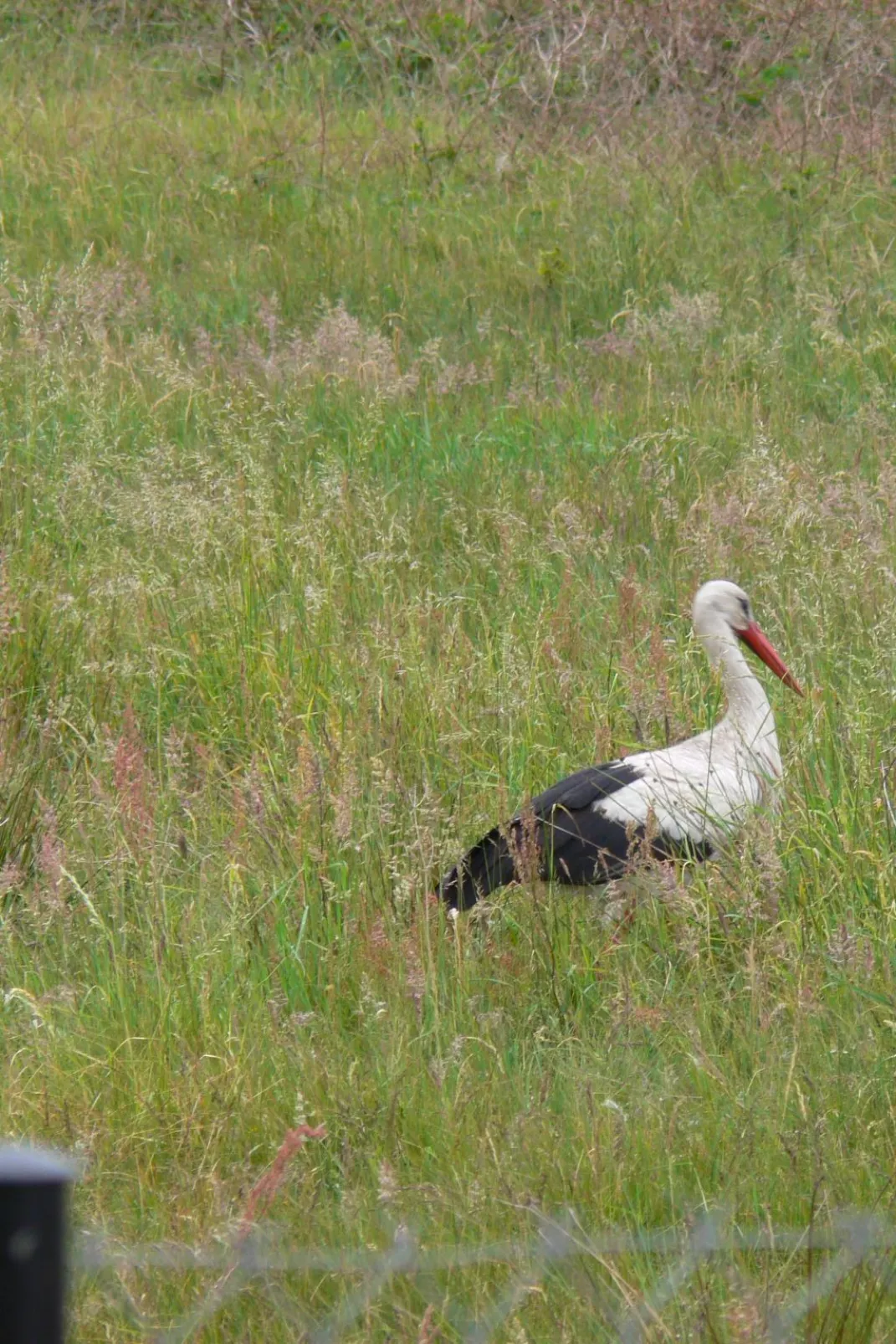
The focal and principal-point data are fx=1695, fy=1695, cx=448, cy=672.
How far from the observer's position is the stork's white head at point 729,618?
4441 millimetres

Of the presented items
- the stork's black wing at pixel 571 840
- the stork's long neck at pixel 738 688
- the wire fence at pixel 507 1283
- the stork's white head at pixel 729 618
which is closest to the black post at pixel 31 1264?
the wire fence at pixel 507 1283

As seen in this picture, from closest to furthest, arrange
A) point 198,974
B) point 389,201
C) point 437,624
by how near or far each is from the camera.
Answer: point 198,974 < point 437,624 < point 389,201

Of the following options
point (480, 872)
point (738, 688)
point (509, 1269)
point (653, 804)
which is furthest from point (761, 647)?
point (509, 1269)

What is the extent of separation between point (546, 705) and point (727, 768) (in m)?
0.59

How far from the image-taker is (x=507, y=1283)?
2.29 m

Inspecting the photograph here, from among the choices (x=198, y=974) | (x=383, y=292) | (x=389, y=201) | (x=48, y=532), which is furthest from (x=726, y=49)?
(x=198, y=974)

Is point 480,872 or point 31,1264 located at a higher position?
point 31,1264

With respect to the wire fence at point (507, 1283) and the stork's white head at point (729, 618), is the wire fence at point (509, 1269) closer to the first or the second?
the wire fence at point (507, 1283)

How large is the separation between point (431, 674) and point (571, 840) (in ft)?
2.33

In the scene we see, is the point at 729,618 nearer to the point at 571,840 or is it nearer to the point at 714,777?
the point at 714,777

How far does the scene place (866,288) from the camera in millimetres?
7480

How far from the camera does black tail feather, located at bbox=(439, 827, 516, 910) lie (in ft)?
11.8

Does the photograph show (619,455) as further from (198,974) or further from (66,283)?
(198,974)

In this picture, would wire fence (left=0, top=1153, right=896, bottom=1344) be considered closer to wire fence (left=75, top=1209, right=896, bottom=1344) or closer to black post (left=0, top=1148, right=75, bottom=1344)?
wire fence (left=75, top=1209, right=896, bottom=1344)
